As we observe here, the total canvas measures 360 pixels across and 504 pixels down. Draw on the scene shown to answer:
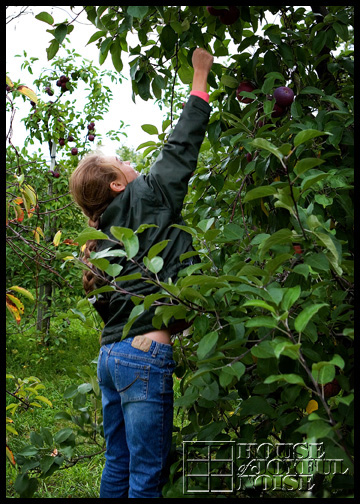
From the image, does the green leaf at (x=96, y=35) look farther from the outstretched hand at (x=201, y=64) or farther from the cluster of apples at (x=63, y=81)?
the cluster of apples at (x=63, y=81)

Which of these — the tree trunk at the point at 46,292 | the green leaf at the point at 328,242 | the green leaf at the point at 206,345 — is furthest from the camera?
the tree trunk at the point at 46,292

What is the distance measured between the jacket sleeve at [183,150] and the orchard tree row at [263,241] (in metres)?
0.09

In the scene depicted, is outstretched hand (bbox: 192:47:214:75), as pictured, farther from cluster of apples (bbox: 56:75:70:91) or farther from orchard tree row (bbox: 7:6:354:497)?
cluster of apples (bbox: 56:75:70:91)

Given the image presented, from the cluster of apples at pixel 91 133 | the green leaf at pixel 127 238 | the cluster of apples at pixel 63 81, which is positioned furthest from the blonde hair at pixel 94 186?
the cluster of apples at pixel 91 133

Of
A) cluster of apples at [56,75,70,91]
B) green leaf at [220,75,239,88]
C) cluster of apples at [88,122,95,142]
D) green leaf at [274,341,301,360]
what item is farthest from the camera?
cluster of apples at [88,122,95,142]

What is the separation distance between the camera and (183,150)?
154 centimetres

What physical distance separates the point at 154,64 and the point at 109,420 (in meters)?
1.20

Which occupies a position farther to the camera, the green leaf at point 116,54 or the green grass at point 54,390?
the green grass at point 54,390

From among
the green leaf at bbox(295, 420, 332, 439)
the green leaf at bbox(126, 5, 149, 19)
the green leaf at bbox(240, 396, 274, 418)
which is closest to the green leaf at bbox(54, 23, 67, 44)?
the green leaf at bbox(126, 5, 149, 19)

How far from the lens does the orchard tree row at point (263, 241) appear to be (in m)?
1.02

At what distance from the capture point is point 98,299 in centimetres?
166

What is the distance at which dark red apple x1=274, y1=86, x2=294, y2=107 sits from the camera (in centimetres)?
148

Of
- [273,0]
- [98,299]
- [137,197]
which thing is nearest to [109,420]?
[98,299]

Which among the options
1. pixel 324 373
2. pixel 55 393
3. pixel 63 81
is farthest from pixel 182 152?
pixel 63 81
